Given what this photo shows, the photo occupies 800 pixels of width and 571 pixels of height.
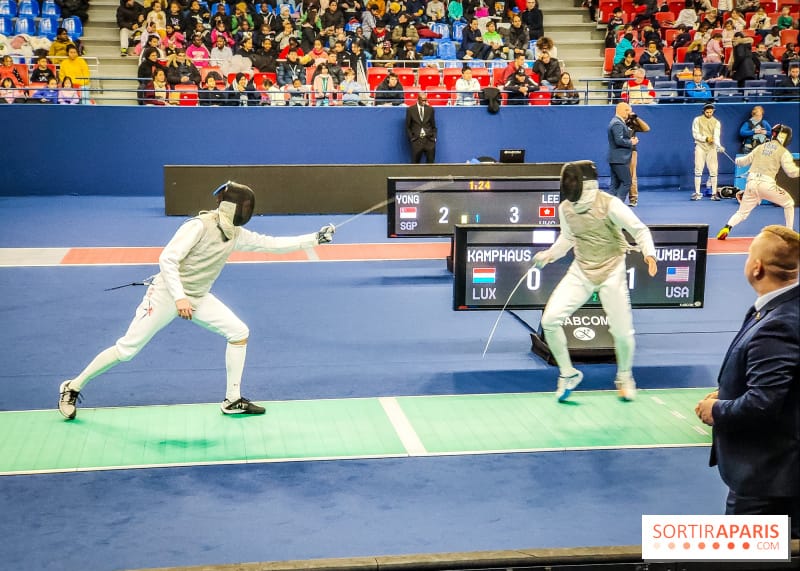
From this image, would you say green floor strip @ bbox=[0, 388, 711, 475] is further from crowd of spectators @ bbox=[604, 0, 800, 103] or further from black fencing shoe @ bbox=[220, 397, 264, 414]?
crowd of spectators @ bbox=[604, 0, 800, 103]

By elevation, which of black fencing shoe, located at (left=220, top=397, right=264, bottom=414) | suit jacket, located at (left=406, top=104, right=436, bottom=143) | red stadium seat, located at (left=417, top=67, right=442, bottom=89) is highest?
red stadium seat, located at (left=417, top=67, right=442, bottom=89)

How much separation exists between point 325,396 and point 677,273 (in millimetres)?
3478

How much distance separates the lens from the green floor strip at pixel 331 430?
21.8 feet

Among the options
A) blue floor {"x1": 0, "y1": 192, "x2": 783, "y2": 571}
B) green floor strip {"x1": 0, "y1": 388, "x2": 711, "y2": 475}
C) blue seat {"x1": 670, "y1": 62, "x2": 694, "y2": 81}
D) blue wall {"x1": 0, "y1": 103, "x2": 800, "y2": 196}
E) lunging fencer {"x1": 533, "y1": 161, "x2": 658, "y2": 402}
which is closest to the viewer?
blue floor {"x1": 0, "y1": 192, "x2": 783, "y2": 571}

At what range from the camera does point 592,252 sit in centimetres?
752

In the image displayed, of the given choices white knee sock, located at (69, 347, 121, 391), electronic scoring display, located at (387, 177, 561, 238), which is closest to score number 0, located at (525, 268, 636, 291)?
electronic scoring display, located at (387, 177, 561, 238)

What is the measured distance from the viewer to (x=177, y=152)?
1995 cm

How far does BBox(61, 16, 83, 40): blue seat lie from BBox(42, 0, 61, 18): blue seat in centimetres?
56

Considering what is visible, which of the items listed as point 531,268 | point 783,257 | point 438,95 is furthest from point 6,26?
point 783,257

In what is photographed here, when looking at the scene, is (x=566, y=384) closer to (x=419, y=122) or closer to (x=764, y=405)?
(x=764, y=405)

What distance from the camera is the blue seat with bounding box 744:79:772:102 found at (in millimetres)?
21766

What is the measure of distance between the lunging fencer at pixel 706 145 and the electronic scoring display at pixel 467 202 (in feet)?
28.8

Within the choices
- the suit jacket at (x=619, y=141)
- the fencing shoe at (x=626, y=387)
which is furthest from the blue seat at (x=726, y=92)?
the fencing shoe at (x=626, y=387)

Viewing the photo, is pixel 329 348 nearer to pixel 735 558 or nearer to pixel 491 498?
pixel 491 498
